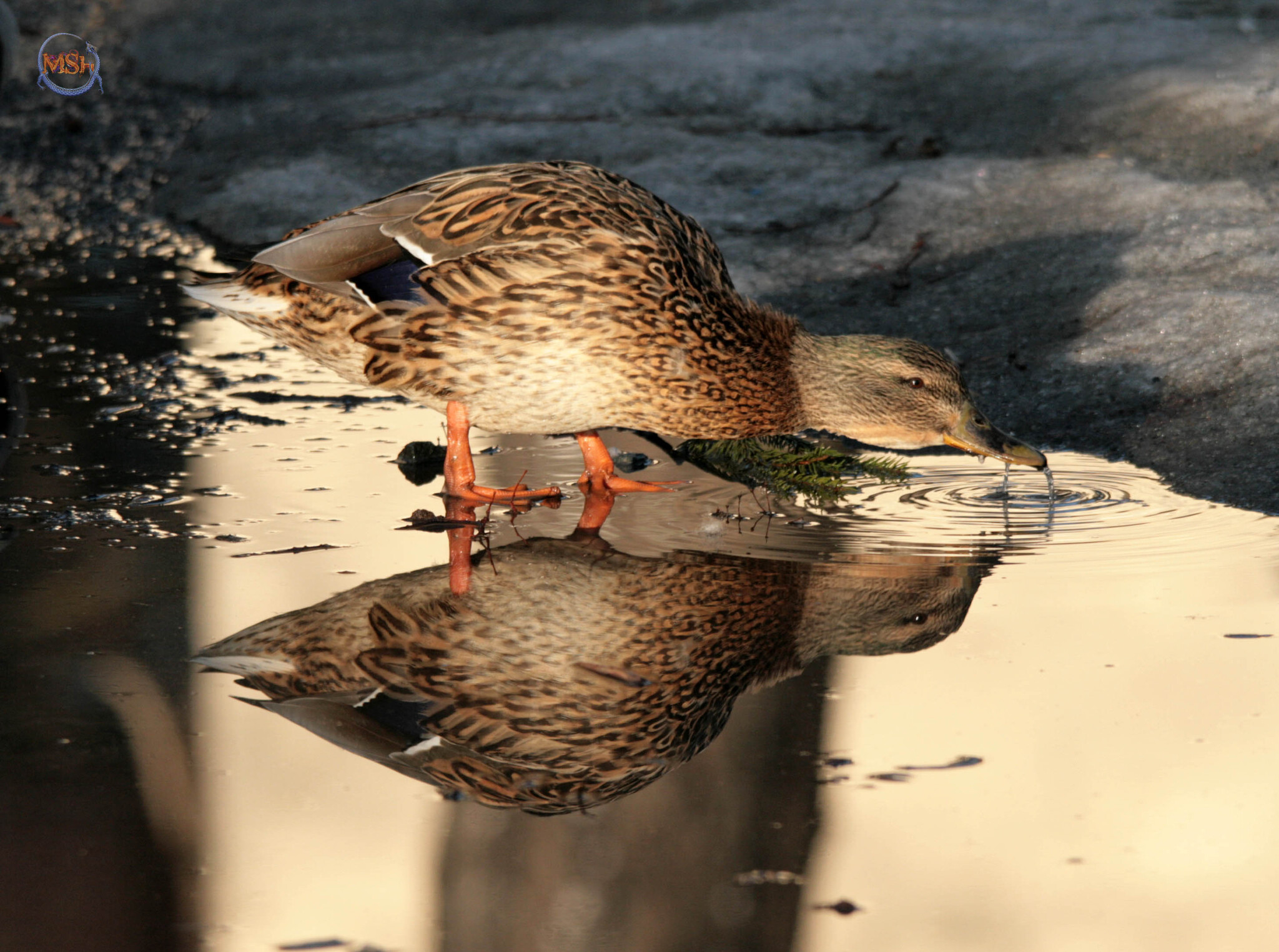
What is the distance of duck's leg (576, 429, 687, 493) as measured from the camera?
16.6ft

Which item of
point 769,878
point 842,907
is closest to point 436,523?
point 769,878

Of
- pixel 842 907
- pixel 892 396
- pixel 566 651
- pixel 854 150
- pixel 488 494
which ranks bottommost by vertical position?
pixel 842 907

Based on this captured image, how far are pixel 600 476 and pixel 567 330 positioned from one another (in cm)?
65

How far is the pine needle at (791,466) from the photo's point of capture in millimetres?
4941

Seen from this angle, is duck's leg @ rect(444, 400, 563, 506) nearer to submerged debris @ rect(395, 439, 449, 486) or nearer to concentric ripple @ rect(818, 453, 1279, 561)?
submerged debris @ rect(395, 439, 449, 486)

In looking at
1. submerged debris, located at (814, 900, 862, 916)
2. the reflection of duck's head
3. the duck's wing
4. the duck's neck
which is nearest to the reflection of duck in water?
the reflection of duck's head

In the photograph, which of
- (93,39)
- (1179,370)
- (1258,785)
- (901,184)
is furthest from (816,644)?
(93,39)

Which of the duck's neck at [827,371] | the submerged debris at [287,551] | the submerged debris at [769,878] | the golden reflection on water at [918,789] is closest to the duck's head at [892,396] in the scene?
the duck's neck at [827,371]

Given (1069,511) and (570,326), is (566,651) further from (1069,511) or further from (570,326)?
(1069,511)

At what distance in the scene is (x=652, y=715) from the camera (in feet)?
11.1

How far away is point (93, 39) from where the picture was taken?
44.9ft

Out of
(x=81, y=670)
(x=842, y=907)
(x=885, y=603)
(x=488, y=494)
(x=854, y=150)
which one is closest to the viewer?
(x=842, y=907)

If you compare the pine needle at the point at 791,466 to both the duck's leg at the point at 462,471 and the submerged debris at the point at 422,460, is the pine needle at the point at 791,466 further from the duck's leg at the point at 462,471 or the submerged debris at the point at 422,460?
the submerged debris at the point at 422,460

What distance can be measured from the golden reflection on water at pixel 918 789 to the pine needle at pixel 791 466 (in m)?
0.30
